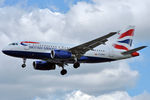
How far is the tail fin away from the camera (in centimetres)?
7362

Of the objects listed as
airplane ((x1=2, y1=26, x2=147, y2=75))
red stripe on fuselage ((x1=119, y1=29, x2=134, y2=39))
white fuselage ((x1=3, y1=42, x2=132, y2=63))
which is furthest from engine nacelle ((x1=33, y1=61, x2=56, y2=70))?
red stripe on fuselage ((x1=119, y1=29, x2=134, y2=39))

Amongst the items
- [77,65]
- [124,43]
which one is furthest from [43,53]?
[124,43]

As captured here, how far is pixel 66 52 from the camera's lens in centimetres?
6419

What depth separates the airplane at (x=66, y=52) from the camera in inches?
2468

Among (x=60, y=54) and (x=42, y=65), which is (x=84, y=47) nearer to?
(x=60, y=54)

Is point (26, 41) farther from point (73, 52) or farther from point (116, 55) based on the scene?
point (116, 55)

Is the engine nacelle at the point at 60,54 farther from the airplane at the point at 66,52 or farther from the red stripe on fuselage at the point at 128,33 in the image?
the red stripe on fuselage at the point at 128,33

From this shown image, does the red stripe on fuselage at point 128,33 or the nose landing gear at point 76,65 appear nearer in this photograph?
the nose landing gear at point 76,65

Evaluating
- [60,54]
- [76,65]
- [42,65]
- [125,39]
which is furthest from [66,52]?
[125,39]

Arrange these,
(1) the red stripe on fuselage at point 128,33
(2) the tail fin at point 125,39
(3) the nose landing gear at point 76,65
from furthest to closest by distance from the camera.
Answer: (1) the red stripe on fuselage at point 128,33
(2) the tail fin at point 125,39
(3) the nose landing gear at point 76,65

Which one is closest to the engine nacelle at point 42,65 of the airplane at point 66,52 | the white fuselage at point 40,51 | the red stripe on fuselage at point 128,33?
the airplane at point 66,52

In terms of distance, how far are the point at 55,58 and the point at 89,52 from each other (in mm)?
7583

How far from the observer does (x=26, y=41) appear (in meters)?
63.8

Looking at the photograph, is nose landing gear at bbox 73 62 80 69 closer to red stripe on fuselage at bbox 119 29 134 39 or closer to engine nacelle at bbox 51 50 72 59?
engine nacelle at bbox 51 50 72 59
